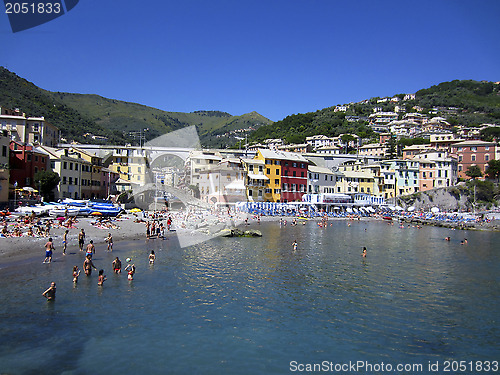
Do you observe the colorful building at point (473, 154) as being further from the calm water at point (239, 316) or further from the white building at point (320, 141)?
the calm water at point (239, 316)

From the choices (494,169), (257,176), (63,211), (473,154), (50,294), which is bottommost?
(50,294)

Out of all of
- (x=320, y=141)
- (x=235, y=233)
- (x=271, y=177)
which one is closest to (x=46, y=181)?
(x=235, y=233)

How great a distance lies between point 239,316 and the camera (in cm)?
1712

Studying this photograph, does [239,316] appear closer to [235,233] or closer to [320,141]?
[235,233]

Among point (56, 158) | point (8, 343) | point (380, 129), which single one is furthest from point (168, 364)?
point (380, 129)

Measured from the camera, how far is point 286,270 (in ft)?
89.0

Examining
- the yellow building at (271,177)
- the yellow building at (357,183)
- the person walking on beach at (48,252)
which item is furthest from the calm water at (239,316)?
the yellow building at (357,183)

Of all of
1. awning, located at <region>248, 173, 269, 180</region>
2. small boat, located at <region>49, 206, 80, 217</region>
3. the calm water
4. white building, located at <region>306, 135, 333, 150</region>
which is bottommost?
the calm water

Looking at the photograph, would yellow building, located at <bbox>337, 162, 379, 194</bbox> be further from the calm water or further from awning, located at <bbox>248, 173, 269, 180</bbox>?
the calm water

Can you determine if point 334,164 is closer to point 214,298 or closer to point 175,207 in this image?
point 175,207

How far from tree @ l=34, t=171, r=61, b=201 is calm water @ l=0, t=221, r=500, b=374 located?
28.9 m

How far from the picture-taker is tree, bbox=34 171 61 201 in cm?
5206

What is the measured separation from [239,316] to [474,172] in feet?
351

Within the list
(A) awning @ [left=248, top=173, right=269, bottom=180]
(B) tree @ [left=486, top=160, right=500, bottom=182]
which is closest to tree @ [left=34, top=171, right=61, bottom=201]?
(A) awning @ [left=248, top=173, right=269, bottom=180]
